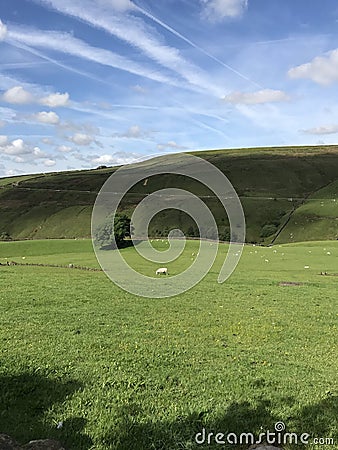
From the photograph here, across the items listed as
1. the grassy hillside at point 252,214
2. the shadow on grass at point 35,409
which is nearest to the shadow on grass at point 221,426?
the shadow on grass at point 35,409

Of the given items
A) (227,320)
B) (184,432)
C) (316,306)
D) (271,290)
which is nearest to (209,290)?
(271,290)

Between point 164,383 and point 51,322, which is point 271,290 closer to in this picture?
point 51,322

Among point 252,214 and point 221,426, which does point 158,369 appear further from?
point 252,214

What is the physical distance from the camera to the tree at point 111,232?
275 ft


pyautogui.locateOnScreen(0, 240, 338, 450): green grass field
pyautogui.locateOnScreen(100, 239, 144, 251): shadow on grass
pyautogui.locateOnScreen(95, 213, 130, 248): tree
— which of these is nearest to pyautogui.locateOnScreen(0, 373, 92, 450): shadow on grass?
pyautogui.locateOnScreen(0, 240, 338, 450): green grass field

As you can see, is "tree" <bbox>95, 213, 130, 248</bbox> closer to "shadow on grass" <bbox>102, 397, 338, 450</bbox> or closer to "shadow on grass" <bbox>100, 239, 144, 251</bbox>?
"shadow on grass" <bbox>100, 239, 144, 251</bbox>

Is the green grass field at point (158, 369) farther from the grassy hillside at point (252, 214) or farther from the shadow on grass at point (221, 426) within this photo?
A: the grassy hillside at point (252, 214)

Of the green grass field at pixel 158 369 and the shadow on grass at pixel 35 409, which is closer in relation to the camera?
the shadow on grass at pixel 35 409

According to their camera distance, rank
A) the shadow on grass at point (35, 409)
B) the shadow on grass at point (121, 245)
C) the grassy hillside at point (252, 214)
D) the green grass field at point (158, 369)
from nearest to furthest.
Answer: the shadow on grass at point (35, 409), the green grass field at point (158, 369), the shadow on grass at point (121, 245), the grassy hillside at point (252, 214)

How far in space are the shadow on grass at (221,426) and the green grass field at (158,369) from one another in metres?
0.02

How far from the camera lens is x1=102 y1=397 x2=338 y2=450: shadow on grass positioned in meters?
7.70

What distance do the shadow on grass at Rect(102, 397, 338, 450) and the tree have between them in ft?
242

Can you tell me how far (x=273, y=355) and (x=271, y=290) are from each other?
52.6 feet

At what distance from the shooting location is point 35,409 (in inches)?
345
